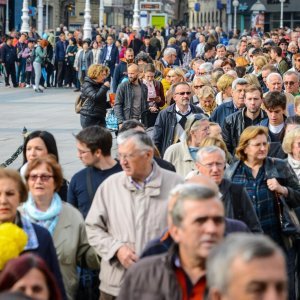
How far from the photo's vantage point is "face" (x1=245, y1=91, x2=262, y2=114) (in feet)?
42.5

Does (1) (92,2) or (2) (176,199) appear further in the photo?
(1) (92,2)

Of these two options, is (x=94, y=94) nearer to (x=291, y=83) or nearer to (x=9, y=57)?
(x=291, y=83)

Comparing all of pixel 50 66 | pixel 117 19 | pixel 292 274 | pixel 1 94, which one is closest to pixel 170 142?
pixel 292 274

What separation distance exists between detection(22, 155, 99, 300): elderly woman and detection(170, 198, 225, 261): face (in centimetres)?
208

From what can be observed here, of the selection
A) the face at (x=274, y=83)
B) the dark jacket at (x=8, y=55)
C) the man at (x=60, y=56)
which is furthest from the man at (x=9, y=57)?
the face at (x=274, y=83)

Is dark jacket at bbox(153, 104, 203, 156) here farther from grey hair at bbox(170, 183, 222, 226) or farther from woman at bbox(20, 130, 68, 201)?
grey hair at bbox(170, 183, 222, 226)

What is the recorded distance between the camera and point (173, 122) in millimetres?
13500

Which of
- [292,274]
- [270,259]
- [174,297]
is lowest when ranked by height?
[292,274]

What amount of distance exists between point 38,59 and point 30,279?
31494 millimetres

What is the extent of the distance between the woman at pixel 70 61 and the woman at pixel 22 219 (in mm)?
31707

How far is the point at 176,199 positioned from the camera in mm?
5980

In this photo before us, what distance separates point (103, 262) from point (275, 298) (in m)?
3.32

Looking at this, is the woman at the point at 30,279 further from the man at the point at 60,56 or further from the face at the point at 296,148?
the man at the point at 60,56

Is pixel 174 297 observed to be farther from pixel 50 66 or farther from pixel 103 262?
pixel 50 66
